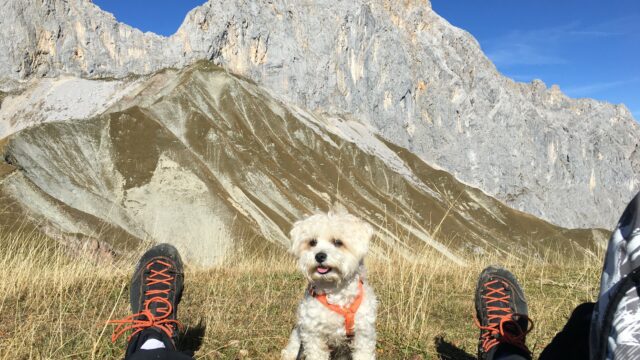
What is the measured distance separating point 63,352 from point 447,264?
24.4 feet

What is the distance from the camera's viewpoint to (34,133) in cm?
4772

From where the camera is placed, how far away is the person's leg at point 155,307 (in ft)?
12.4

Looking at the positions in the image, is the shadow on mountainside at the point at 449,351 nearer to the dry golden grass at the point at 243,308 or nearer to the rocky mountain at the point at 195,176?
the dry golden grass at the point at 243,308

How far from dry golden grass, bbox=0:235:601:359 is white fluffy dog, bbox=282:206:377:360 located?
65 cm

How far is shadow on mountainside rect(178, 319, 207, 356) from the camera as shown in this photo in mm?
4773

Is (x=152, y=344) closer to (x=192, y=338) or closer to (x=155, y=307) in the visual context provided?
(x=155, y=307)

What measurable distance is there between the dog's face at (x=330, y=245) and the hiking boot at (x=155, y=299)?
4.17ft

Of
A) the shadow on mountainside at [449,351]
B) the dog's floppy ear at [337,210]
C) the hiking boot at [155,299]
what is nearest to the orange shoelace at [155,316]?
the hiking boot at [155,299]

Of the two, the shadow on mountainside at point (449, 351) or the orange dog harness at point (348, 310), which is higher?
the orange dog harness at point (348, 310)

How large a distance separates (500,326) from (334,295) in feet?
4.74

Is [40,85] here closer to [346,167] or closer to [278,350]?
[346,167]

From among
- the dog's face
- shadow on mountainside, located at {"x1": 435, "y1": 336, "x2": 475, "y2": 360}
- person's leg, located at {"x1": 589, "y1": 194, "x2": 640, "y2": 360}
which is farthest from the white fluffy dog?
person's leg, located at {"x1": 589, "y1": 194, "x2": 640, "y2": 360}

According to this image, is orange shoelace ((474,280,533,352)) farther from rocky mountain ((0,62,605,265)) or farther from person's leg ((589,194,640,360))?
person's leg ((589,194,640,360))

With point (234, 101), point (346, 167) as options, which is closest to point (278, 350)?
point (234, 101)
